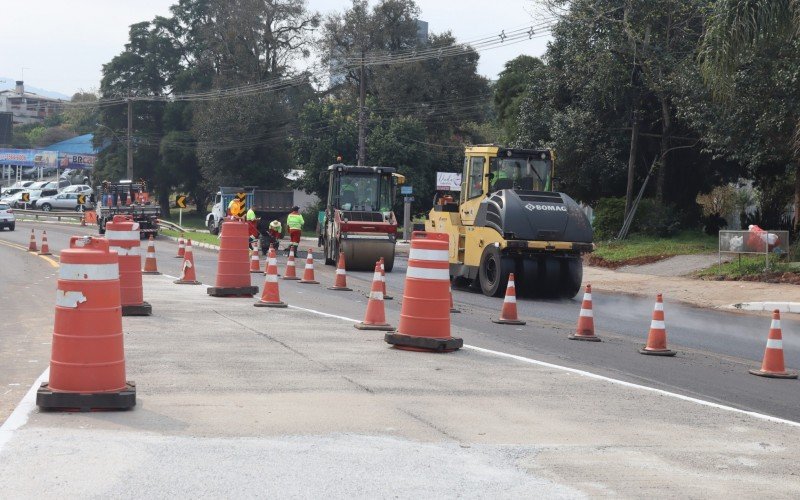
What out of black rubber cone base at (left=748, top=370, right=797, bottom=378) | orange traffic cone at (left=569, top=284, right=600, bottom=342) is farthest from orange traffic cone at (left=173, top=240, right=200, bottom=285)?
black rubber cone base at (left=748, top=370, right=797, bottom=378)

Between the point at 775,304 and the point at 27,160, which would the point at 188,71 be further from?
the point at 775,304

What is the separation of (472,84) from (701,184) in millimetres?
29458

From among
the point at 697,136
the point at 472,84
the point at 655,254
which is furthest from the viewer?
the point at 472,84

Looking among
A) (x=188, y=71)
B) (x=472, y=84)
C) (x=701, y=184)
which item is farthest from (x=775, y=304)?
(x=188, y=71)

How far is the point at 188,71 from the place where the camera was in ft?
243

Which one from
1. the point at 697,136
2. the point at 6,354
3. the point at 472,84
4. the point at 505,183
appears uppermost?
the point at 472,84

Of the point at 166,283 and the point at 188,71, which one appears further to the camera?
the point at 188,71

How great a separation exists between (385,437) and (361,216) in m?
22.7

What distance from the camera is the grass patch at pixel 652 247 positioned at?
3118 centimetres

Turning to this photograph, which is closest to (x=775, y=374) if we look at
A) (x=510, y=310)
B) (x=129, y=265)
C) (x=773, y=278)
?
(x=510, y=310)

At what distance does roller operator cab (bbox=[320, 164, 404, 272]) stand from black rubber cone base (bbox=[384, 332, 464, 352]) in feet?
57.4

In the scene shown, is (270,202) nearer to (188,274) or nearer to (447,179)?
(447,179)

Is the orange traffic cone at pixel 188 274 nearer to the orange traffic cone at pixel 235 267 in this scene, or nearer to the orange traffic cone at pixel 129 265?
the orange traffic cone at pixel 235 267

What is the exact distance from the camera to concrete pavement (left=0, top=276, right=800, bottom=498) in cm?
580
